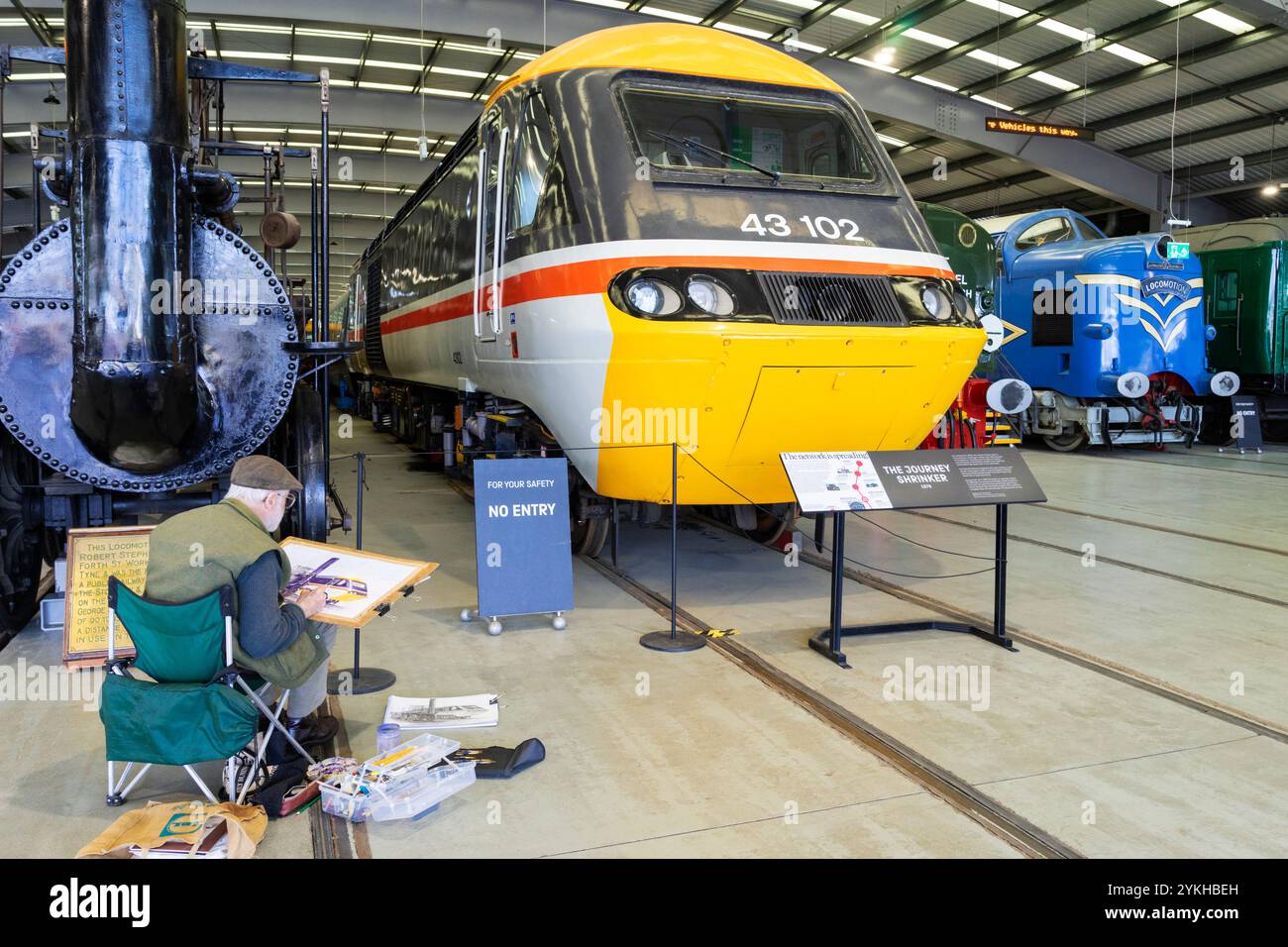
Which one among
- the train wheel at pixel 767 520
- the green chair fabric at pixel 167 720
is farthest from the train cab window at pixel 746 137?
the green chair fabric at pixel 167 720

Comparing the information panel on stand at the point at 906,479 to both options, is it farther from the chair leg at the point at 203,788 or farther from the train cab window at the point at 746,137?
the chair leg at the point at 203,788

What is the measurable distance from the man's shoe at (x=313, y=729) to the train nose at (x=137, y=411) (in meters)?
1.72

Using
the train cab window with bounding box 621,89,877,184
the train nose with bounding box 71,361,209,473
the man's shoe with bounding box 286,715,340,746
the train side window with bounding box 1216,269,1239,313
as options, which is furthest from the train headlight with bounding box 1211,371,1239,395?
the man's shoe with bounding box 286,715,340,746

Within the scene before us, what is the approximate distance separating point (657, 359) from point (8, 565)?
3.56 metres

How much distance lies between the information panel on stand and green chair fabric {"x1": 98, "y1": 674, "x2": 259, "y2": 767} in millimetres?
2618

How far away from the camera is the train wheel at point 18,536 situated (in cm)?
520

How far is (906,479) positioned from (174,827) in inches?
137

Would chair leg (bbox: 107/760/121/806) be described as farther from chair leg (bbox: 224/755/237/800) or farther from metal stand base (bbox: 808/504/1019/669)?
metal stand base (bbox: 808/504/1019/669)

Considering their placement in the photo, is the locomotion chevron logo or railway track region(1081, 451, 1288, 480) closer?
railway track region(1081, 451, 1288, 480)

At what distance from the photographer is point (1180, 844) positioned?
122 inches

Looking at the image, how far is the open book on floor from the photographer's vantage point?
4.06 metres
